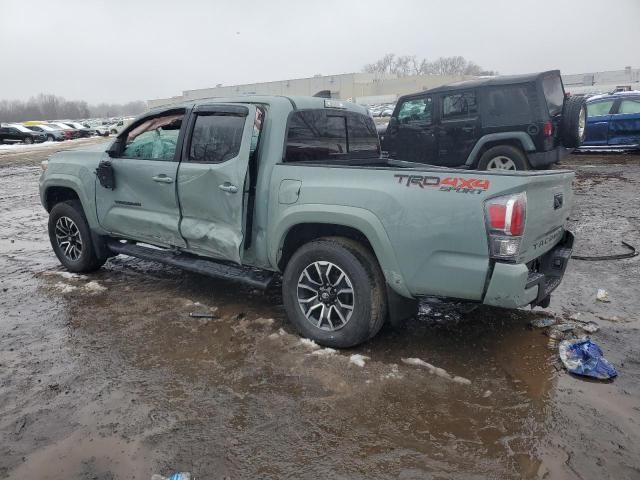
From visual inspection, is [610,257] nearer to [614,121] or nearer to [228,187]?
[228,187]

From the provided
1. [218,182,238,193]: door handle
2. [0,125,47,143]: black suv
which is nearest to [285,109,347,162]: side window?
[218,182,238,193]: door handle

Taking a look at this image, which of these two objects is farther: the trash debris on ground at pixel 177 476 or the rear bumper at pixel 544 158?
the rear bumper at pixel 544 158

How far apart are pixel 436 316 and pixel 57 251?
420cm

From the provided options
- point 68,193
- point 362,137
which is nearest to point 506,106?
point 362,137

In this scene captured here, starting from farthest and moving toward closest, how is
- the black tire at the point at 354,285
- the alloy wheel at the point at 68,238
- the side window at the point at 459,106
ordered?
the side window at the point at 459,106
the alloy wheel at the point at 68,238
the black tire at the point at 354,285

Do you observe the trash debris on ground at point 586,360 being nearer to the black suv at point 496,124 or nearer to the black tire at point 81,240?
the black tire at point 81,240

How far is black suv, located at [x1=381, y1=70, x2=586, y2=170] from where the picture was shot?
8469 millimetres

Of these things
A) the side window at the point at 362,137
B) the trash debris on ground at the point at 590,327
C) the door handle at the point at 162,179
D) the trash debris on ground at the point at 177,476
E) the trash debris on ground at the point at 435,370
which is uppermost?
the side window at the point at 362,137

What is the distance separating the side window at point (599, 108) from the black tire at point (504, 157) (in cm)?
602

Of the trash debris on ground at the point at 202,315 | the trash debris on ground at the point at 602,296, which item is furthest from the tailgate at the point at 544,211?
the trash debris on ground at the point at 202,315

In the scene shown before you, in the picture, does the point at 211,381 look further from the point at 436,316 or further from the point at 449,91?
the point at 449,91

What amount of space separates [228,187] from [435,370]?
203 centimetres

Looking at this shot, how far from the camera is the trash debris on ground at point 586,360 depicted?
3.26 meters

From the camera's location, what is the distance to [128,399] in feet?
10.3
